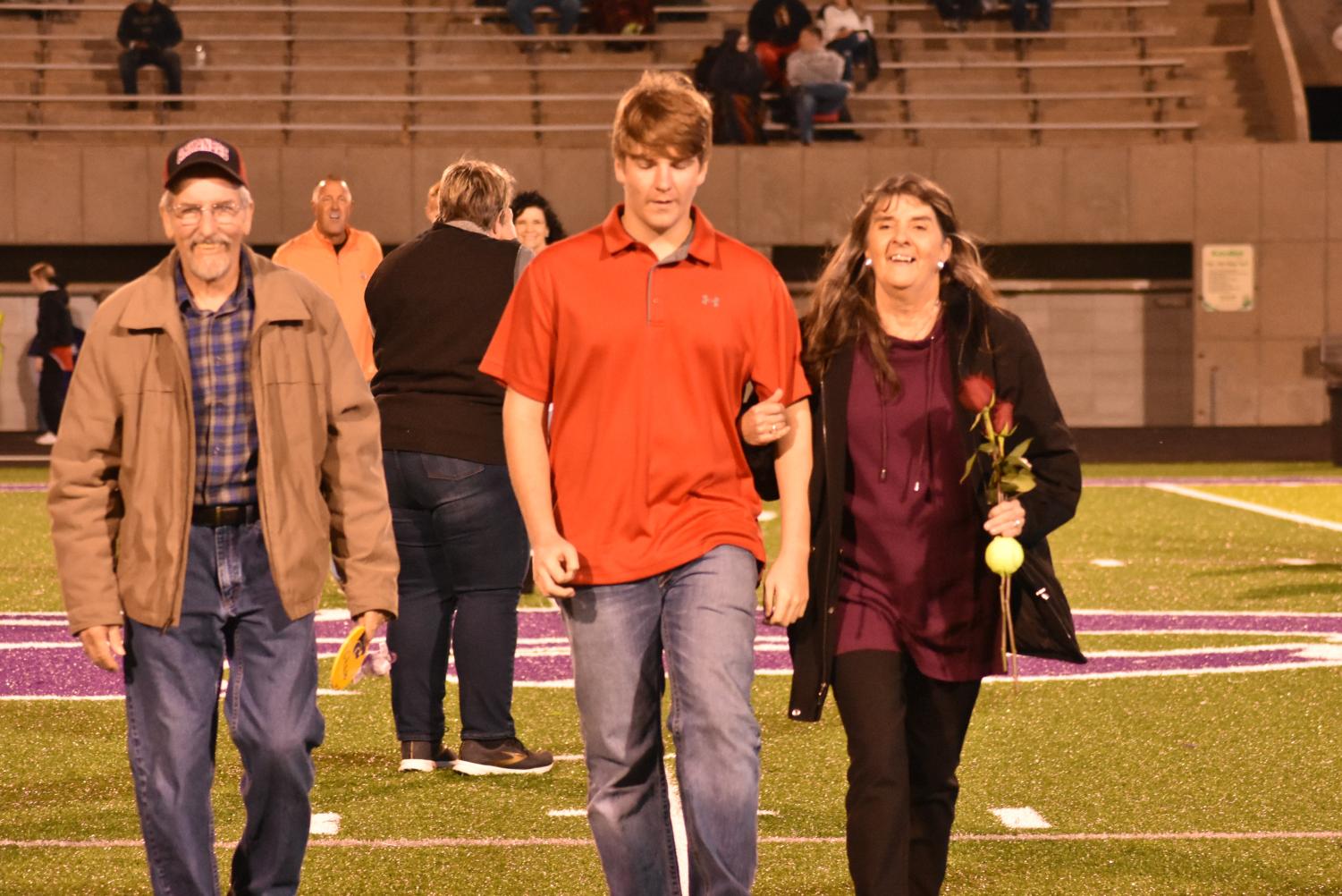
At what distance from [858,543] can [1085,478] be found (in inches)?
685

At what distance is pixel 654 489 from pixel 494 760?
290cm

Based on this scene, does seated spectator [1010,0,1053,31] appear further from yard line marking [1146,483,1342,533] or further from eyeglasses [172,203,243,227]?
eyeglasses [172,203,243,227]

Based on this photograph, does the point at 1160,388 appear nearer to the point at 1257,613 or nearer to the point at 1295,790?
the point at 1257,613

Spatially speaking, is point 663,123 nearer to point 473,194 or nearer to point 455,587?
point 473,194

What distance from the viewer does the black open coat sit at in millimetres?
5062

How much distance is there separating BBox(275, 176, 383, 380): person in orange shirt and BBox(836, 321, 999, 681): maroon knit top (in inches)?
174

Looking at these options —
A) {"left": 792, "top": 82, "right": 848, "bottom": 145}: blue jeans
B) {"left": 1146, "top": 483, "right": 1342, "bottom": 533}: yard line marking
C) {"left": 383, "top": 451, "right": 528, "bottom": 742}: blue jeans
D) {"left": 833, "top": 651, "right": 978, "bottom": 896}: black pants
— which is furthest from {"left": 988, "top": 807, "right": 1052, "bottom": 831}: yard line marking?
{"left": 792, "top": 82, "right": 848, "bottom": 145}: blue jeans

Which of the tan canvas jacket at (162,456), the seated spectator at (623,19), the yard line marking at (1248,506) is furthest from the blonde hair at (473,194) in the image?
the seated spectator at (623,19)

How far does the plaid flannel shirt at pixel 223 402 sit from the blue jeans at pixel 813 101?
25533mm

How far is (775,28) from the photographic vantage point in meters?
30.2

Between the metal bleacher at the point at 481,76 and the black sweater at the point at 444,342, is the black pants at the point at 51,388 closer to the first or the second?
the metal bleacher at the point at 481,76

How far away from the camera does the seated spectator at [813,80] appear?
29.5m

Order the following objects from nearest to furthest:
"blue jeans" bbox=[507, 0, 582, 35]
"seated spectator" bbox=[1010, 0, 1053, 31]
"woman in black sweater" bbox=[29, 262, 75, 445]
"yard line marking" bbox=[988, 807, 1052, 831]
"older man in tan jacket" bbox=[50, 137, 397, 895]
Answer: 1. "older man in tan jacket" bbox=[50, 137, 397, 895]
2. "yard line marking" bbox=[988, 807, 1052, 831]
3. "woman in black sweater" bbox=[29, 262, 75, 445]
4. "blue jeans" bbox=[507, 0, 582, 35]
5. "seated spectator" bbox=[1010, 0, 1053, 31]

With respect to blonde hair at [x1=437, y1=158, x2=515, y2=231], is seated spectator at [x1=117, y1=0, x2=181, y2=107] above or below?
above
